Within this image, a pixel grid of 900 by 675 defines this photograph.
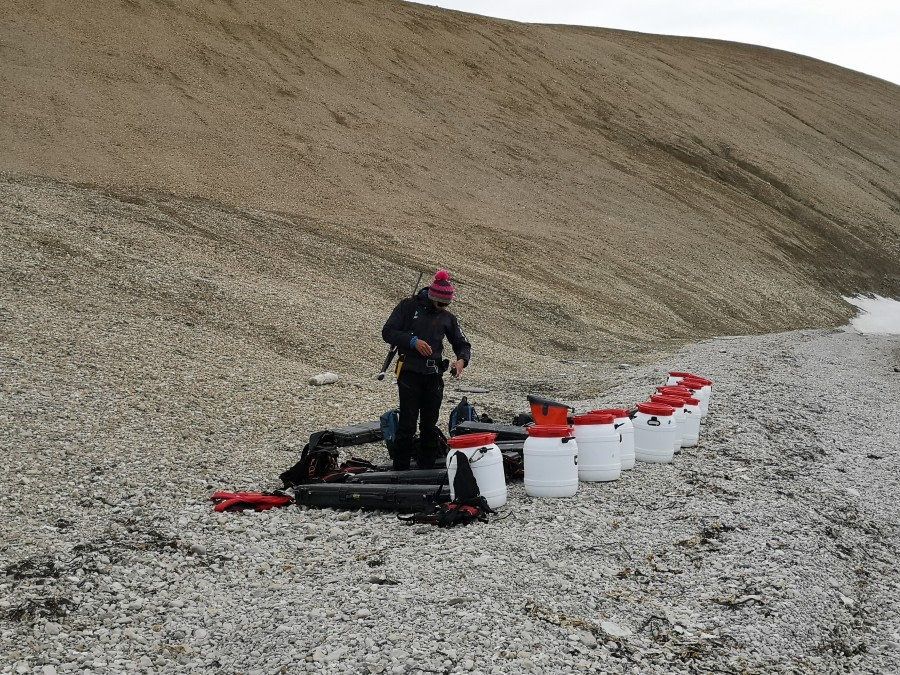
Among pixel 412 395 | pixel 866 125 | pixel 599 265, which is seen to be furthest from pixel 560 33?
pixel 412 395

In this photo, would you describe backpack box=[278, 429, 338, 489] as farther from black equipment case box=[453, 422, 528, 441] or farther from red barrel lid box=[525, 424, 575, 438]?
red barrel lid box=[525, 424, 575, 438]

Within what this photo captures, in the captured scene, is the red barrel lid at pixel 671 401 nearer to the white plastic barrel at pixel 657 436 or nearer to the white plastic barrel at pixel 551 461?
the white plastic barrel at pixel 657 436

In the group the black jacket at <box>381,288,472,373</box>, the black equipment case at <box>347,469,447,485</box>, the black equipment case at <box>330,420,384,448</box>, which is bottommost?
the black equipment case at <box>330,420,384,448</box>

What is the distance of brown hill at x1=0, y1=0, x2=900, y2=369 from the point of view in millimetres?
17094

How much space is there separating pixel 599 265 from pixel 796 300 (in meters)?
9.05

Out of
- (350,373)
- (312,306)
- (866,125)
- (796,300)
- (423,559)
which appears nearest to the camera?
(423,559)

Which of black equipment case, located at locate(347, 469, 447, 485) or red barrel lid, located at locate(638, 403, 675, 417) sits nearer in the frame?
black equipment case, located at locate(347, 469, 447, 485)

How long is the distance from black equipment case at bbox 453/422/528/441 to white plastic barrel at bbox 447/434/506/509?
1.73 m

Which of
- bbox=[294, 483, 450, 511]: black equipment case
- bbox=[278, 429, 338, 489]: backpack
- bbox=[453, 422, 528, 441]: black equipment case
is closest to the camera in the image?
bbox=[294, 483, 450, 511]: black equipment case

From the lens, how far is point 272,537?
256 inches

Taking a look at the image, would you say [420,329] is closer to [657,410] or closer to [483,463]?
[483,463]

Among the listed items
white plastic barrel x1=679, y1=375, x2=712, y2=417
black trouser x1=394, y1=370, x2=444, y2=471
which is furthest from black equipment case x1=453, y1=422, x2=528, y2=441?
white plastic barrel x1=679, y1=375, x2=712, y2=417

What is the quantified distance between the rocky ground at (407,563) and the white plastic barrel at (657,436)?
178 mm

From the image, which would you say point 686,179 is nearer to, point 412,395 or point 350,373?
point 350,373
